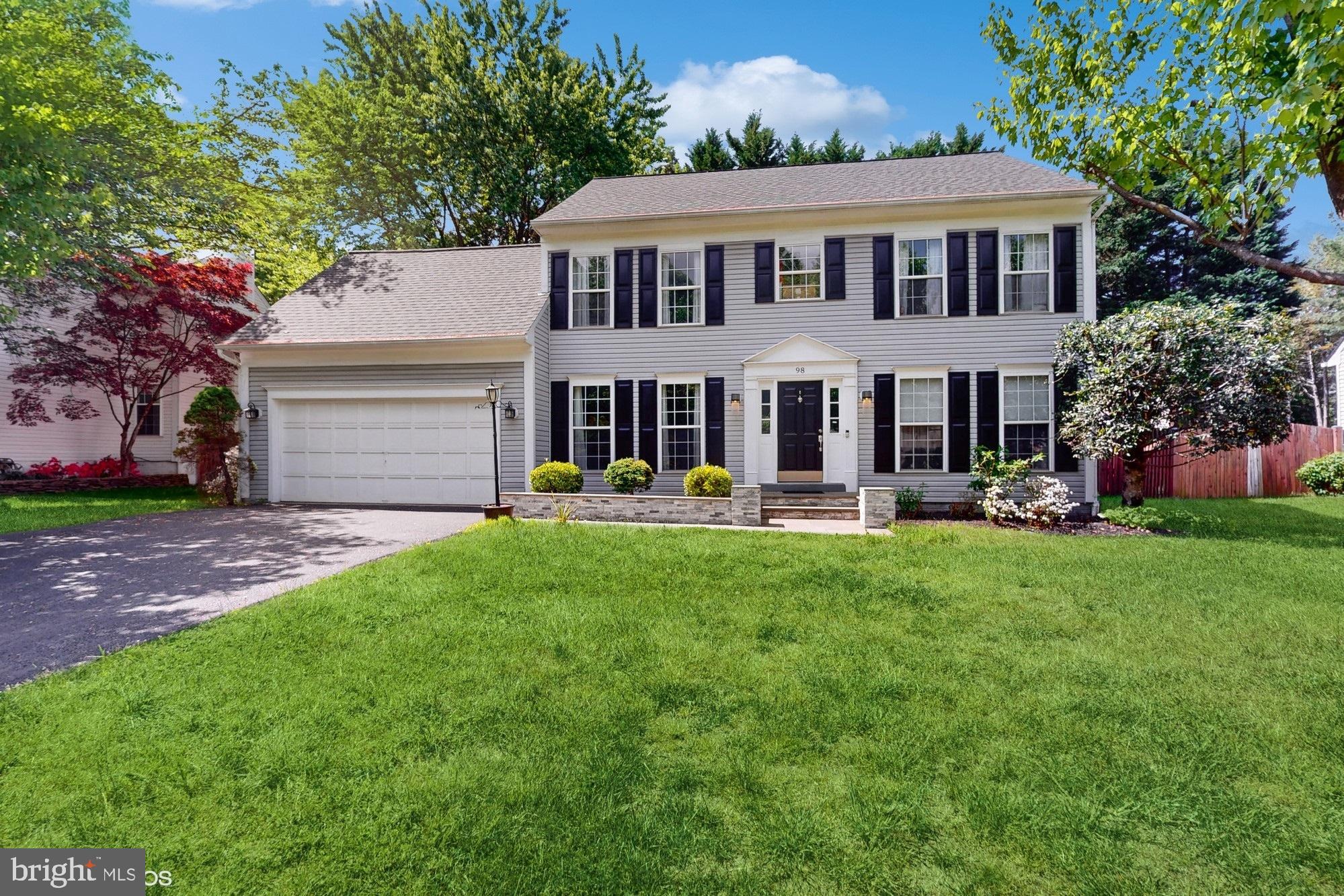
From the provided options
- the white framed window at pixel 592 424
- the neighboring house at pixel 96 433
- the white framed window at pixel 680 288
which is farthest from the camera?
the neighboring house at pixel 96 433

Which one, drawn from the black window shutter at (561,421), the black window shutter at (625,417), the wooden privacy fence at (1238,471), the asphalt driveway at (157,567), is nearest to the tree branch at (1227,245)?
the asphalt driveway at (157,567)

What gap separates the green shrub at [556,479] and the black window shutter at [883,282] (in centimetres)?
666

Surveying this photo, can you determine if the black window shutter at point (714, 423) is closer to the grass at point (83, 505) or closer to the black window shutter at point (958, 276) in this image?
the black window shutter at point (958, 276)

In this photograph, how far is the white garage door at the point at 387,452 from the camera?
12.0 m

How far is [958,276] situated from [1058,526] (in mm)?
4979

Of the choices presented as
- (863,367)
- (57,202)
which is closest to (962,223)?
(863,367)

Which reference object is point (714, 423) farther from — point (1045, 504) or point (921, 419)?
point (1045, 504)

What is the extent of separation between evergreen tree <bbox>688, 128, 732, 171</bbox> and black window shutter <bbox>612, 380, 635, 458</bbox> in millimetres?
14225

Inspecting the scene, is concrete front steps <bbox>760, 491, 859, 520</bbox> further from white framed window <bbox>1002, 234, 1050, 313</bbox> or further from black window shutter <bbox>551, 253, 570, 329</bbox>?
black window shutter <bbox>551, 253, 570, 329</bbox>

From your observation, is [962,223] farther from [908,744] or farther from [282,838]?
[282,838]

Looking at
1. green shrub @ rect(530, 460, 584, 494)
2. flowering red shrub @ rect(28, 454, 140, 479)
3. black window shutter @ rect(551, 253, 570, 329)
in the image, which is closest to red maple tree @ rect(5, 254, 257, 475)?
flowering red shrub @ rect(28, 454, 140, 479)

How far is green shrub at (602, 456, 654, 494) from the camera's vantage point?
35.5 ft

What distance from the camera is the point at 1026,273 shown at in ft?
37.2

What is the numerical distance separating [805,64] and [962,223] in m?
4.62
